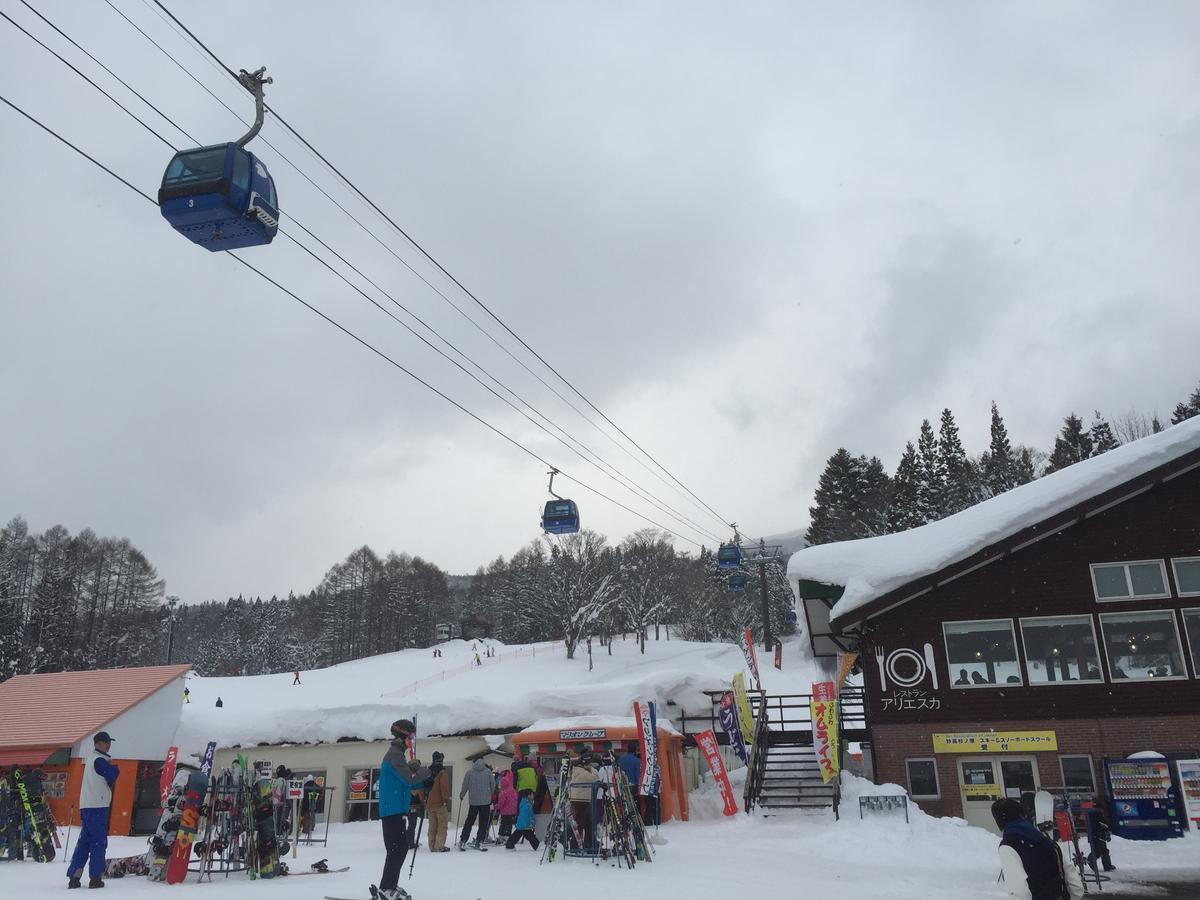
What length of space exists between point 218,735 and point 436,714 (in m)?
6.73

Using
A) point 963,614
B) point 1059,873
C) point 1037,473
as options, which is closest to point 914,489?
point 1037,473

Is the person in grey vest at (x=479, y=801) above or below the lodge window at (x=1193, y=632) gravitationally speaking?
below

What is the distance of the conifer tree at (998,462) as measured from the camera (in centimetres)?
7030

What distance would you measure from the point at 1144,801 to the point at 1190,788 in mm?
804

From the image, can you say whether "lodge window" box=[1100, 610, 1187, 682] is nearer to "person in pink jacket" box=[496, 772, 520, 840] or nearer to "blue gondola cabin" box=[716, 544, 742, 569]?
"person in pink jacket" box=[496, 772, 520, 840]

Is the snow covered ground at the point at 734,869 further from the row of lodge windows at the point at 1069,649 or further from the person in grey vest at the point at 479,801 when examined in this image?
the row of lodge windows at the point at 1069,649

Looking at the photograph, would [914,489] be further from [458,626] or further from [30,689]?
[30,689]

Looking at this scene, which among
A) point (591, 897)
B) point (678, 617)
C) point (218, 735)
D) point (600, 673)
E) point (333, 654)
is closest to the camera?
point (591, 897)

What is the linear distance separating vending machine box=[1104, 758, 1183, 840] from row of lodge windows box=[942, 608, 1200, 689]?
2649 millimetres

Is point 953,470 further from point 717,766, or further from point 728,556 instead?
point 717,766

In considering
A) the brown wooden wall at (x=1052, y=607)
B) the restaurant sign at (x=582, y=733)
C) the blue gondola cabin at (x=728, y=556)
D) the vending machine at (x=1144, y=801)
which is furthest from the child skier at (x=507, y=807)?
the blue gondola cabin at (x=728, y=556)

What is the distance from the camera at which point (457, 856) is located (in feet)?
42.9

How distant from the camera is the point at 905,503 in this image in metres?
65.6

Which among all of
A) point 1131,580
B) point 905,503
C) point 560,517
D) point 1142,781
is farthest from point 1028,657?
point 905,503
